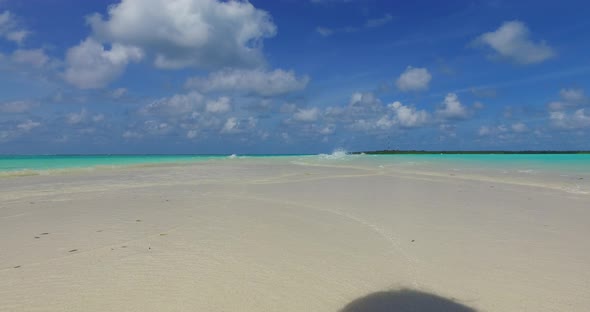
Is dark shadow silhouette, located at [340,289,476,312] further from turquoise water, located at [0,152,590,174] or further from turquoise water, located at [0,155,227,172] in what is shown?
turquoise water, located at [0,155,227,172]

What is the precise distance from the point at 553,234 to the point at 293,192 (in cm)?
709

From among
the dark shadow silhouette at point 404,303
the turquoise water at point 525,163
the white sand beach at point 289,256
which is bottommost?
the dark shadow silhouette at point 404,303

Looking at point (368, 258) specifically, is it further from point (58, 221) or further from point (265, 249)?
point (58, 221)

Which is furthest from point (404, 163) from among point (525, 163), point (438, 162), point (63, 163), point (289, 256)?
point (63, 163)

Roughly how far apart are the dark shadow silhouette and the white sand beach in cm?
2

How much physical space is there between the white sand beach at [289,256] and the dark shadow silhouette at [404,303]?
0.02m

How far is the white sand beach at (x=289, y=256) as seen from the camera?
10.5 feet

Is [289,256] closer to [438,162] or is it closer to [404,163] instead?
[404,163]

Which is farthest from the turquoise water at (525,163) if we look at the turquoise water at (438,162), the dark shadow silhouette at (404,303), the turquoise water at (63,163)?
the turquoise water at (63,163)

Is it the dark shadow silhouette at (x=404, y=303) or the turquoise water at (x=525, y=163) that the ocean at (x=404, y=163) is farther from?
the dark shadow silhouette at (x=404, y=303)

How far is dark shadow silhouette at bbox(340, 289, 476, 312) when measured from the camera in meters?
3.01

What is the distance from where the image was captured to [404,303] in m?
3.11

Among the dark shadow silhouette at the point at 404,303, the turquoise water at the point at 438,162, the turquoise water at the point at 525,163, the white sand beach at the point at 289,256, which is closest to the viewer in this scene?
the dark shadow silhouette at the point at 404,303

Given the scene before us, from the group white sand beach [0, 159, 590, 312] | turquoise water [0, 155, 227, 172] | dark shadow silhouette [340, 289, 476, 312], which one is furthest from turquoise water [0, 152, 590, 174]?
dark shadow silhouette [340, 289, 476, 312]
